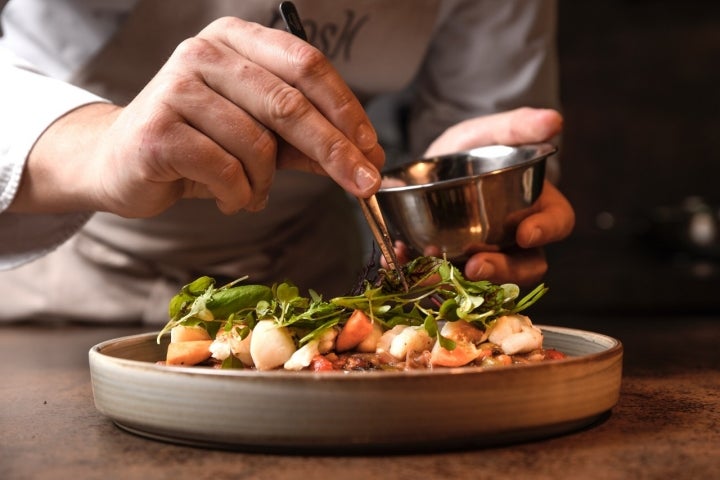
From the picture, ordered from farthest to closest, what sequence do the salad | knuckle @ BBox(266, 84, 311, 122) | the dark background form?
the dark background → knuckle @ BBox(266, 84, 311, 122) → the salad

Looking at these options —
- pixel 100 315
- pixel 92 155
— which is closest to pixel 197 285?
pixel 92 155

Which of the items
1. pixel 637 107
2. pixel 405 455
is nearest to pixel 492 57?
pixel 405 455

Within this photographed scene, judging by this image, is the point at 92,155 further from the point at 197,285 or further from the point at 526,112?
the point at 526,112

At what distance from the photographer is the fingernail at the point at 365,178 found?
0.96m

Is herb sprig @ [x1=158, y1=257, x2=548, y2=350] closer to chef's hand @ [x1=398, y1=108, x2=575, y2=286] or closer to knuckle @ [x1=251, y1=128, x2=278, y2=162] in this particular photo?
knuckle @ [x1=251, y1=128, x2=278, y2=162]

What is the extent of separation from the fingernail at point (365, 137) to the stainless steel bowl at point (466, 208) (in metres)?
0.15

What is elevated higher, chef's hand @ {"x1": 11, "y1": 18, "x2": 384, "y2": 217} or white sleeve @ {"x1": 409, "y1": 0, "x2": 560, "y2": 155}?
chef's hand @ {"x1": 11, "y1": 18, "x2": 384, "y2": 217}

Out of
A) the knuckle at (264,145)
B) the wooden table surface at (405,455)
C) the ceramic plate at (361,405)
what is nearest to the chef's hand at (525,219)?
the wooden table surface at (405,455)

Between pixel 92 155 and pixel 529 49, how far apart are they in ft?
3.65

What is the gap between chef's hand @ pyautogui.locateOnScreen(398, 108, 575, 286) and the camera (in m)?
1.26

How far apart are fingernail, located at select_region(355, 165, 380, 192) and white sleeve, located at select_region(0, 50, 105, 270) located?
459mm

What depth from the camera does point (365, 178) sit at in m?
0.96

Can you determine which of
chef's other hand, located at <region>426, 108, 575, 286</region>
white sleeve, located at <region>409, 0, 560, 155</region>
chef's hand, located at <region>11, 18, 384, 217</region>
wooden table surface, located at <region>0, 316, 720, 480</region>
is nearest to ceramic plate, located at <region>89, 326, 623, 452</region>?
wooden table surface, located at <region>0, 316, 720, 480</region>

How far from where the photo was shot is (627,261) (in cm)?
Result: 304
